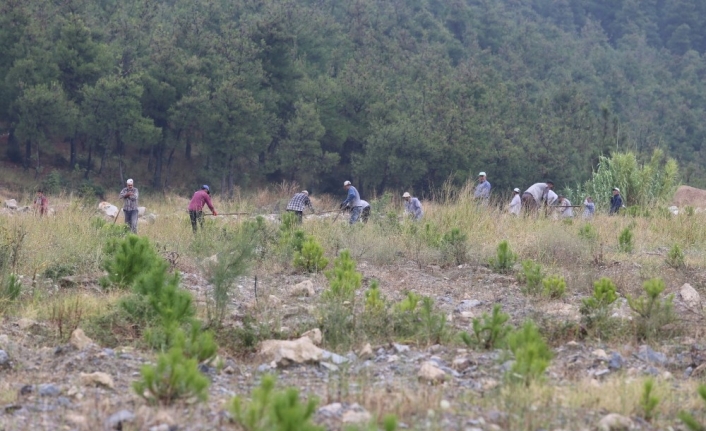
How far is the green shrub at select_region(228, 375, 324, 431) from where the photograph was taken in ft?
11.3

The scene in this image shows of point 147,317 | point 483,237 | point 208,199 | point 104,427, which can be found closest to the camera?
point 104,427

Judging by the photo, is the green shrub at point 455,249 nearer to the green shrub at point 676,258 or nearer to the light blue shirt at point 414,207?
the green shrub at point 676,258

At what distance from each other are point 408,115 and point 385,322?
35067 millimetres

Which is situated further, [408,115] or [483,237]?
[408,115]

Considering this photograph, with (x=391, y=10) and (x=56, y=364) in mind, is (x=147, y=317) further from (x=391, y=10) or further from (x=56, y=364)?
(x=391, y=10)

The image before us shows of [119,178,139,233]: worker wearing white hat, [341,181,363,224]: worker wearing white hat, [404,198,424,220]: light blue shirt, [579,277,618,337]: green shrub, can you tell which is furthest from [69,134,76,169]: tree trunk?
[579,277,618,337]: green shrub

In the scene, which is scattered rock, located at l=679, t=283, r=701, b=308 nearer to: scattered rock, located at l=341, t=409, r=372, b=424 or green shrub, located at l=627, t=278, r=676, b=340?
green shrub, located at l=627, t=278, r=676, b=340

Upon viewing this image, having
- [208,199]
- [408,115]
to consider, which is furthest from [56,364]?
[408,115]

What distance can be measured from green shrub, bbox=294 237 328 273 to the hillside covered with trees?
22.1 m

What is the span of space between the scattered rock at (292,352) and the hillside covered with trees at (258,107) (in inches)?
1007

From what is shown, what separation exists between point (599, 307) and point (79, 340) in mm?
3702

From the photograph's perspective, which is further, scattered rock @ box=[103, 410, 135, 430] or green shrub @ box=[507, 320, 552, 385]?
green shrub @ box=[507, 320, 552, 385]

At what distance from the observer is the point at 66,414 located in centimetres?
429

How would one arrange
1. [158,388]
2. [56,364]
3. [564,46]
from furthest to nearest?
[564,46]
[56,364]
[158,388]
